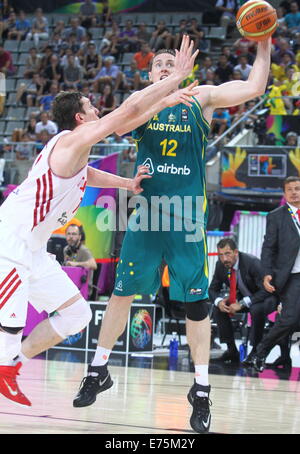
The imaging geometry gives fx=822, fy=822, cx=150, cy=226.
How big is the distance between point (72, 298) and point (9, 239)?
0.64 m

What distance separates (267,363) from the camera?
10.7 metres

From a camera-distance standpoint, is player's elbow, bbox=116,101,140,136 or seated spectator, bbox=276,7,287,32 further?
seated spectator, bbox=276,7,287,32

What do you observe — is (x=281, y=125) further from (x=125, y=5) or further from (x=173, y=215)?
(x=125, y=5)

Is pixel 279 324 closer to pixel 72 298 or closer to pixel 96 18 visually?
pixel 72 298

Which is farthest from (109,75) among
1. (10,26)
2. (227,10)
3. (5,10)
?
(5,10)

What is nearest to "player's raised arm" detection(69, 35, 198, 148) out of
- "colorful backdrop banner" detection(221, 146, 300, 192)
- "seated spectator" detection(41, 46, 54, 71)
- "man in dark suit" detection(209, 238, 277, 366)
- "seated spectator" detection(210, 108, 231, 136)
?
"man in dark suit" detection(209, 238, 277, 366)

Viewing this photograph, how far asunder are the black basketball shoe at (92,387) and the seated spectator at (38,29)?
18.9 meters

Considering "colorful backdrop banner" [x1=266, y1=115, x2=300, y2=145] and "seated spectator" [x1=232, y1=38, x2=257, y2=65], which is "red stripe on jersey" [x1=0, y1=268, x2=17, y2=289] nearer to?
"colorful backdrop banner" [x1=266, y1=115, x2=300, y2=145]

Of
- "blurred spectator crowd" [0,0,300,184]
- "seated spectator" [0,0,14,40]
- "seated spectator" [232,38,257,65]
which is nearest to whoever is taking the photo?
"blurred spectator crowd" [0,0,300,184]

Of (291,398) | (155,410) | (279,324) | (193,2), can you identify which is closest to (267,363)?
(279,324)

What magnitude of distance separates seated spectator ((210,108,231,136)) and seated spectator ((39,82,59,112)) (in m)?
5.01

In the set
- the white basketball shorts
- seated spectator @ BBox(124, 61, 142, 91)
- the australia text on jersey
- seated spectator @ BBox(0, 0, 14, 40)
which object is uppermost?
seated spectator @ BBox(0, 0, 14, 40)

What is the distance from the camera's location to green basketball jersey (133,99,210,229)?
5.63 meters

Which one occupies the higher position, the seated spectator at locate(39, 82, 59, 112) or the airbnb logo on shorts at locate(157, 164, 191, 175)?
the seated spectator at locate(39, 82, 59, 112)
